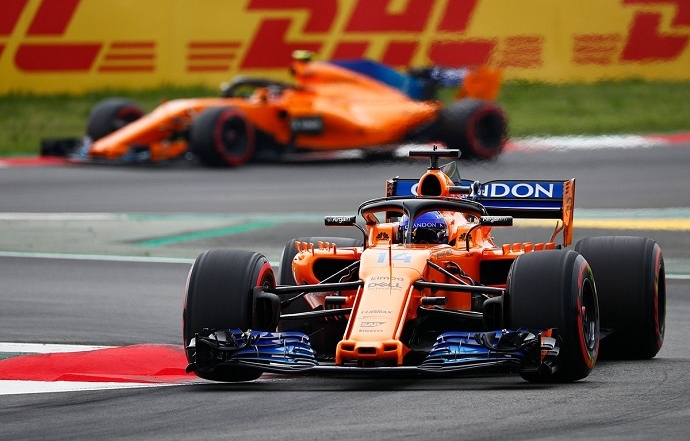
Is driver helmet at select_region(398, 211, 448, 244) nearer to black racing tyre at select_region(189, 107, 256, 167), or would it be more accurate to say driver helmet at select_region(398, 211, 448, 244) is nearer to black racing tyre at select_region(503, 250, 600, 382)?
black racing tyre at select_region(503, 250, 600, 382)

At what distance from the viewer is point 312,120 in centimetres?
2530

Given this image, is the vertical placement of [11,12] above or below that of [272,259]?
above

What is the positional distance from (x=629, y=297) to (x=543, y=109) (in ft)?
58.4

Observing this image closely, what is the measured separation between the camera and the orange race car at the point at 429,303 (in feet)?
29.9

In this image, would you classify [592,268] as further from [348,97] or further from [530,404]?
[348,97]

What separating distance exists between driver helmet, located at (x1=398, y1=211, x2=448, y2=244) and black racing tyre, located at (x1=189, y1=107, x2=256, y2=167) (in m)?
14.3

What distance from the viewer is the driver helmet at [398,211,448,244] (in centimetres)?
1039

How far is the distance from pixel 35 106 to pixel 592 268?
20.9 m

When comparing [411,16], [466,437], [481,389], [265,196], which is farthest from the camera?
[411,16]

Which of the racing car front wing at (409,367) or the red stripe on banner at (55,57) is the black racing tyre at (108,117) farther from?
the racing car front wing at (409,367)

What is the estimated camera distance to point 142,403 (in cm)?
880

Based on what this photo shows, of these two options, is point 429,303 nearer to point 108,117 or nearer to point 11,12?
point 108,117

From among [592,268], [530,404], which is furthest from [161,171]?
[530,404]

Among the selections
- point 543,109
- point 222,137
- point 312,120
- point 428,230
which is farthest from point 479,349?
point 543,109
